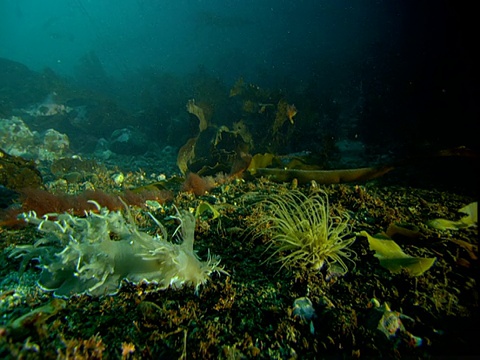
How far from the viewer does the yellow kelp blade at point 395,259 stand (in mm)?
1829

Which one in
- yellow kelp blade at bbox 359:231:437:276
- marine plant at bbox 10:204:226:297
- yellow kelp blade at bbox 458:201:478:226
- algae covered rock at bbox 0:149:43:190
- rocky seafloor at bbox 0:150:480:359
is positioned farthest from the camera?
algae covered rock at bbox 0:149:43:190

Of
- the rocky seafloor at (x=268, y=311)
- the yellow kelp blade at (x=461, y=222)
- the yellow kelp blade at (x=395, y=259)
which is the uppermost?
the yellow kelp blade at (x=461, y=222)

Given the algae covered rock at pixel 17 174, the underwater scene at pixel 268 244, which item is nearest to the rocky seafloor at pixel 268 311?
the underwater scene at pixel 268 244

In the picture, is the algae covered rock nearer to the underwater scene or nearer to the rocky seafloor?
the underwater scene

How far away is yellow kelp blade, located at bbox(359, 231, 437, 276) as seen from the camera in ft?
6.00

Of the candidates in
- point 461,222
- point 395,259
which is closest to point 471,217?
point 461,222

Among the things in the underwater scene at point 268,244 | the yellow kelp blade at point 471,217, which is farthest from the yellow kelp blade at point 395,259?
the yellow kelp blade at point 471,217

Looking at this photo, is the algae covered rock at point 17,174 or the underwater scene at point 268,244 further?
the algae covered rock at point 17,174

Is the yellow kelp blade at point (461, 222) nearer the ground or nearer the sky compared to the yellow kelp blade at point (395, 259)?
nearer the sky

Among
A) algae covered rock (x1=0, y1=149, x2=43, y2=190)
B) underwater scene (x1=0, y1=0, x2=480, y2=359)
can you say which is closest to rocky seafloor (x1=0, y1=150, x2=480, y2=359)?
underwater scene (x1=0, y1=0, x2=480, y2=359)

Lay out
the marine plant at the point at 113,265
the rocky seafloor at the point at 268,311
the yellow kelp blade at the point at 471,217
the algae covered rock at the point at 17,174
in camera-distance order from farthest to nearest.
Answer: the algae covered rock at the point at 17,174 → the yellow kelp blade at the point at 471,217 → the marine plant at the point at 113,265 → the rocky seafloor at the point at 268,311

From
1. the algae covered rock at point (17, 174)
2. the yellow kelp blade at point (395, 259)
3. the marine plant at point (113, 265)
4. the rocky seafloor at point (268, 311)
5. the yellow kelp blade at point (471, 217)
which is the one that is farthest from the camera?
the algae covered rock at point (17, 174)

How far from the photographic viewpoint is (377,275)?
1903mm

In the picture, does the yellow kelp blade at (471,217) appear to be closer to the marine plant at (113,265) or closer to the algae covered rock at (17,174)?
the marine plant at (113,265)
